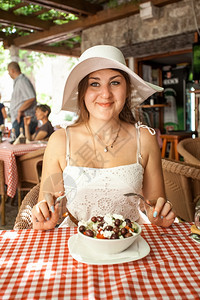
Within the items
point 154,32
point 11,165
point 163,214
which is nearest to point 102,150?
point 163,214

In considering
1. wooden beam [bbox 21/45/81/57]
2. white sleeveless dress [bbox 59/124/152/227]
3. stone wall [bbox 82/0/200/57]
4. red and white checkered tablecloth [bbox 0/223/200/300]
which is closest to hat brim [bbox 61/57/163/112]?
white sleeveless dress [bbox 59/124/152/227]

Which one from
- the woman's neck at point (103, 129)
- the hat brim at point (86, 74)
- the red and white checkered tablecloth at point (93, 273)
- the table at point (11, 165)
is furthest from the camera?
the table at point (11, 165)

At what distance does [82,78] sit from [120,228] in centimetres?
93

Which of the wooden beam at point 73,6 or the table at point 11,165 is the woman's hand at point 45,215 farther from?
the wooden beam at point 73,6

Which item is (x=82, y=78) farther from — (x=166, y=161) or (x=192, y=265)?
(x=192, y=265)

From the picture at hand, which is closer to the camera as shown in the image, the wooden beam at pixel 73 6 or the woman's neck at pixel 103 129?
the woman's neck at pixel 103 129

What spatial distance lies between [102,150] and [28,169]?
231 cm

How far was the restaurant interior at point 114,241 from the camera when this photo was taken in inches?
32.3

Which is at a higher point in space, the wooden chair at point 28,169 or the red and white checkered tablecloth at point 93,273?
the red and white checkered tablecloth at point 93,273

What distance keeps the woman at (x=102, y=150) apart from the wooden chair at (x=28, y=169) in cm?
203

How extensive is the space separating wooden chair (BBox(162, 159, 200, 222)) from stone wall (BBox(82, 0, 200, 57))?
13.1 ft

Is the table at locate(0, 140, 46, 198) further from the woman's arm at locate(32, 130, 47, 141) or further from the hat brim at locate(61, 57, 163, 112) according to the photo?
the hat brim at locate(61, 57, 163, 112)

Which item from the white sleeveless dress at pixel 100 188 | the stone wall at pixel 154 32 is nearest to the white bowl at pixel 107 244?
the white sleeveless dress at pixel 100 188

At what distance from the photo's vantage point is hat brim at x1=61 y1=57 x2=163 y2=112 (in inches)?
58.5
